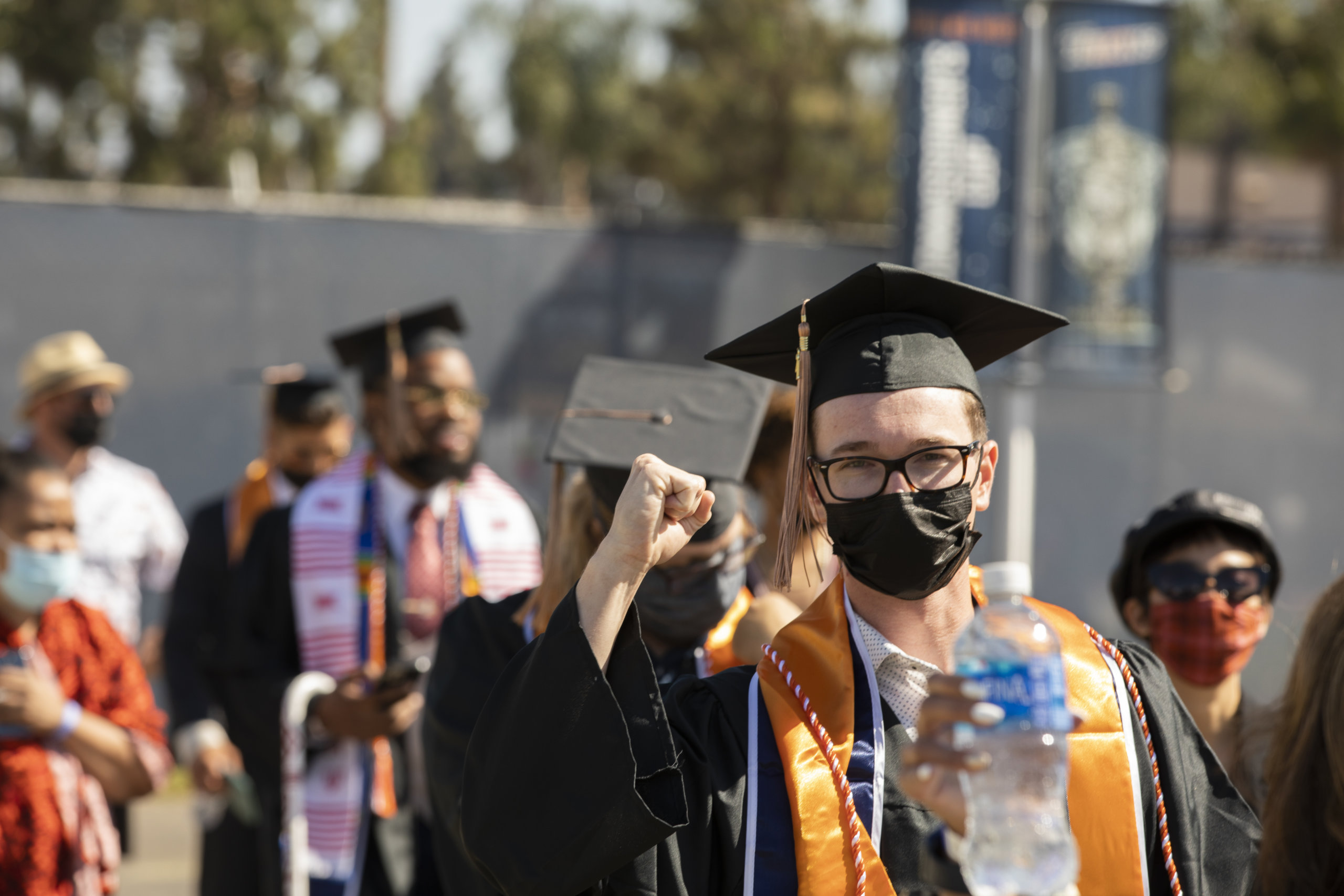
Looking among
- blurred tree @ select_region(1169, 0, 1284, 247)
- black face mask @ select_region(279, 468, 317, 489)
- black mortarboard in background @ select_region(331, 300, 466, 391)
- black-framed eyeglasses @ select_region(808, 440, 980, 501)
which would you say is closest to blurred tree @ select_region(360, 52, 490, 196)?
blurred tree @ select_region(1169, 0, 1284, 247)

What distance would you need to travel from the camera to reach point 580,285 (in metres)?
9.96

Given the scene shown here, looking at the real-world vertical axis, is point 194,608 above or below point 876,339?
below

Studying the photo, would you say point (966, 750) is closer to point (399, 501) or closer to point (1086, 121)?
point (399, 501)

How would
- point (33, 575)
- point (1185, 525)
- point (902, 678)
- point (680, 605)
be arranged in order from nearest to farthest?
1. point (902, 678)
2. point (680, 605)
3. point (1185, 525)
4. point (33, 575)

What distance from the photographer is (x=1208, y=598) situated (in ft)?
10.7

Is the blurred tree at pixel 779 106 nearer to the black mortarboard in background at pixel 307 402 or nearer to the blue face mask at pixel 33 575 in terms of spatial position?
the black mortarboard in background at pixel 307 402

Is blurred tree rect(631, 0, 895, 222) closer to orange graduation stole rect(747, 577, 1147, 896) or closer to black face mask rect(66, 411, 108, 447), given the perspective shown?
black face mask rect(66, 411, 108, 447)

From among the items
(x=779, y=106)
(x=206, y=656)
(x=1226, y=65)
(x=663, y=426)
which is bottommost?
(x=206, y=656)

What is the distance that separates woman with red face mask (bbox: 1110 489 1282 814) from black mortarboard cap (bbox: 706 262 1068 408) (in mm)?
1148

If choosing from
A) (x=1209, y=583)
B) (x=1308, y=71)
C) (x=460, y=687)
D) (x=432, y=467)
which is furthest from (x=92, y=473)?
(x=1308, y=71)

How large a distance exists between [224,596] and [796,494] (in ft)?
12.6

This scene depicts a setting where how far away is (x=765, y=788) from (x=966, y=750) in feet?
1.89

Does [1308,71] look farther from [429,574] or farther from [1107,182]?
[429,574]

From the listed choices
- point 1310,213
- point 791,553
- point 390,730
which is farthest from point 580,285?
point 1310,213
